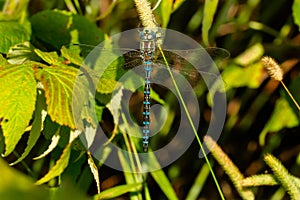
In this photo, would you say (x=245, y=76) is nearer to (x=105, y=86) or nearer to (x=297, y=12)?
(x=297, y=12)

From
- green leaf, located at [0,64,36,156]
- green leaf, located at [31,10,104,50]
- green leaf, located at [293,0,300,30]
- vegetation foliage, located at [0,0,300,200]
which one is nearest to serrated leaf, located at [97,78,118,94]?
vegetation foliage, located at [0,0,300,200]

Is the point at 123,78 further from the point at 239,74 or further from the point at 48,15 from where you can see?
the point at 239,74

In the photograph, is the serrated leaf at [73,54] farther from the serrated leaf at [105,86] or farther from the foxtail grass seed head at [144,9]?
the foxtail grass seed head at [144,9]

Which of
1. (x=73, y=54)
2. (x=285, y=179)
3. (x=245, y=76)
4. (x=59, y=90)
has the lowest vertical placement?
(x=285, y=179)

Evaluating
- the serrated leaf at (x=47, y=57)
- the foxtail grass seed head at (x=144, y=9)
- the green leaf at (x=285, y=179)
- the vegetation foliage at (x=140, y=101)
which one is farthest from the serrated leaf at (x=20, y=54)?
the green leaf at (x=285, y=179)

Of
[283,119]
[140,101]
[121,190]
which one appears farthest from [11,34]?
[283,119]

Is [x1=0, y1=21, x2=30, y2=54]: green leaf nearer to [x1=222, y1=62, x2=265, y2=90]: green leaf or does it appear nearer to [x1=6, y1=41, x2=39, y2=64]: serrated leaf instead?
[x1=6, y1=41, x2=39, y2=64]: serrated leaf
